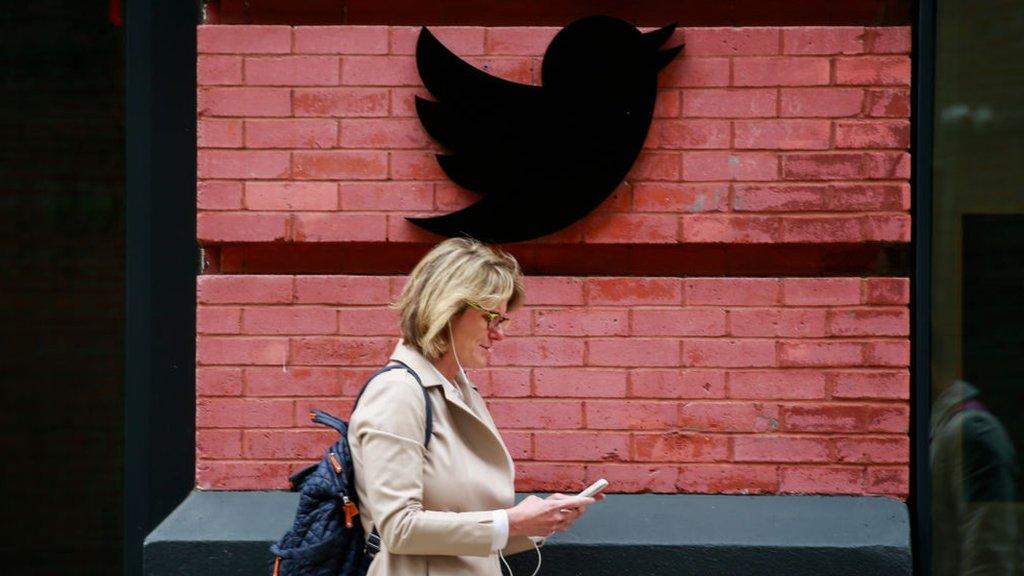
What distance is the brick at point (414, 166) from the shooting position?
3764 millimetres

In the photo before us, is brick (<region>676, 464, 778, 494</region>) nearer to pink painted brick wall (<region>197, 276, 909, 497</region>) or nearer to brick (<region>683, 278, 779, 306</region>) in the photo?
pink painted brick wall (<region>197, 276, 909, 497</region>)

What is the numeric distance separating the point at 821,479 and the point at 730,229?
3.01 feet

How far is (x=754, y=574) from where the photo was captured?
3.58 m

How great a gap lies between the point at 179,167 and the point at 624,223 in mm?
1589

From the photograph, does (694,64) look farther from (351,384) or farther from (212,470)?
(212,470)

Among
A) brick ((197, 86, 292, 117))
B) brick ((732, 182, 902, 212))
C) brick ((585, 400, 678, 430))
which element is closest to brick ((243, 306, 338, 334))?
brick ((197, 86, 292, 117))

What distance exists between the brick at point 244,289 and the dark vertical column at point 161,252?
13 centimetres

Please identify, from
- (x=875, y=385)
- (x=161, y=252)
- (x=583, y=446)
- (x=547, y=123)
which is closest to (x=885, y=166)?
(x=875, y=385)

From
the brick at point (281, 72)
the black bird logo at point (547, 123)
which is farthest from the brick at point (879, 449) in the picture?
the brick at point (281, 72)

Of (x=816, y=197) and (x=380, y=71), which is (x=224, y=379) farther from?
(x=816, y=197)

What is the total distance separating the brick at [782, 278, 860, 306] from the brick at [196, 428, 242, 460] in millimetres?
1967

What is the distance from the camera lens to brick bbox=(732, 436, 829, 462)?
373cm

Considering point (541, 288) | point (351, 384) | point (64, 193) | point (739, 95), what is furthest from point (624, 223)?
point (64, 193)

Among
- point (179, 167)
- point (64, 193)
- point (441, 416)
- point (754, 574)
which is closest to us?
Answer: point (441, 416)
